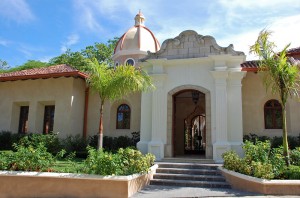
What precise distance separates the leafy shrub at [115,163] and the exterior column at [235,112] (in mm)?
4561

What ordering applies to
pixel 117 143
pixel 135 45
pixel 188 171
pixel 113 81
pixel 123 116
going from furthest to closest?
pixel 135 45 → pixel 123 116 → pixel 117 143 → pixel 113 81 → pixel 188 171

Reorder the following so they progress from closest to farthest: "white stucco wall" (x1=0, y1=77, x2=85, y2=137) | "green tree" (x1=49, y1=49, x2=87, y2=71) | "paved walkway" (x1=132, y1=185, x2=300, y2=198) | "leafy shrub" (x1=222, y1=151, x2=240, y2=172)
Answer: "paved walkway" (x1=132, y1=185, x2=300, y2=198) → "leafy shrub" (x1=222, y1=151, x2=240, y2=172) → "white stucco wall" (x1=0, y1=77, x2=85, y2=137) → "green tree" (x1=49, y1=49, x2=87, y2=71)

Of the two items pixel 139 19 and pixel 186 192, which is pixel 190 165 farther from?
pixel 139 19

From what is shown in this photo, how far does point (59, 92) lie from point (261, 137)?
10660 millimetres

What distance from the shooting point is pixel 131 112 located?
1534cm

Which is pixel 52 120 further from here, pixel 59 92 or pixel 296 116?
pixel 296 116

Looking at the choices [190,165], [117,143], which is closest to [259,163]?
[190,165]

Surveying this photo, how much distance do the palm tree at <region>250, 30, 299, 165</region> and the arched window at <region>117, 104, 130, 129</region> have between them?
814 centimetres

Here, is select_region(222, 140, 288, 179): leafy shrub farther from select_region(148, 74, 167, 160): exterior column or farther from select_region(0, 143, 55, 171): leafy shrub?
select_region(0, 143, 55, 171): leafy shrub

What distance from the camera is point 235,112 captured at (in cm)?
1204

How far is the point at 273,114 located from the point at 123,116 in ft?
26.0

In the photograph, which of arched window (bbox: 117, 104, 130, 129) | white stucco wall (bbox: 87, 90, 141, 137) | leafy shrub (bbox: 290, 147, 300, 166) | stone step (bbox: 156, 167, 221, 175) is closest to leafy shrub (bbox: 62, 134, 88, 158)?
white stucco wall (bbox: 87, 90, 141, 137)

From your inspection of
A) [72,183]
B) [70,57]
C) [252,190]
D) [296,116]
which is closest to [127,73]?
[72,183]

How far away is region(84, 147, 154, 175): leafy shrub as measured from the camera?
8.02m
